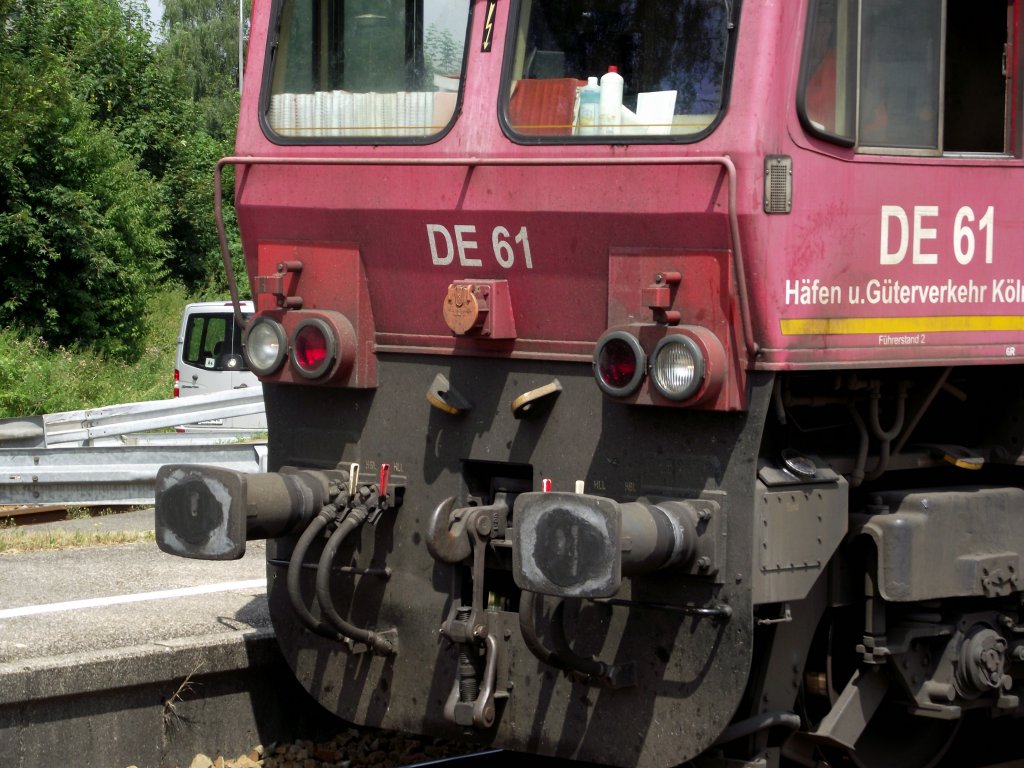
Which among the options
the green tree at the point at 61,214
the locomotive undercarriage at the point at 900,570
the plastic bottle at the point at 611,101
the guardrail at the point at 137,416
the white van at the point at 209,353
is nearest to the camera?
the plastic bottle at the point at 611,101

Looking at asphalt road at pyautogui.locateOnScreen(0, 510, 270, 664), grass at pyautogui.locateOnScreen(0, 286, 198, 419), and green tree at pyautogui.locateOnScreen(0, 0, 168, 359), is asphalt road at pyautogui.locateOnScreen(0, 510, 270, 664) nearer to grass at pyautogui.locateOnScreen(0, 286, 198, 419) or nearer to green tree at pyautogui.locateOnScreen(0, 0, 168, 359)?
grass at pyautogui.locateOnScreen(0, 286, 198, 419)

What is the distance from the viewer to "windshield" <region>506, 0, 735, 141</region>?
4844 mm

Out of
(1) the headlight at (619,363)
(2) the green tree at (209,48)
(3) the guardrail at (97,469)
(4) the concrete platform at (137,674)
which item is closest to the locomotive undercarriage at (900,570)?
(1) the headlight at (619,363)

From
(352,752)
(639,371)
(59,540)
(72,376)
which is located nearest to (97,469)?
(59,540)

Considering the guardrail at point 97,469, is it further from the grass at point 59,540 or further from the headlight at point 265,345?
the headlight at point 265,345

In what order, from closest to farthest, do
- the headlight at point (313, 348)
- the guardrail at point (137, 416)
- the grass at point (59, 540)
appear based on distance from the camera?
the headlight at point (313, 348) → the grass at point (59, 540) → the guardrail at point (137, 416)

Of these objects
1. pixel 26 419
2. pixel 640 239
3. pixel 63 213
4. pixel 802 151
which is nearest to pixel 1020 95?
pixel 802 151

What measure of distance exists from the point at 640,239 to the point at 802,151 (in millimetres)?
582

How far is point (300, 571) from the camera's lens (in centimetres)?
557

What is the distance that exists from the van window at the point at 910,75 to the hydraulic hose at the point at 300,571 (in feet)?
7.27

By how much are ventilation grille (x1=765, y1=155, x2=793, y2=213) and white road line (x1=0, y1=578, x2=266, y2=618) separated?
383cm

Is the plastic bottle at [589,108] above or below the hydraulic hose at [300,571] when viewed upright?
above

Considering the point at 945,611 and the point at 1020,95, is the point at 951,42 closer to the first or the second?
the point at 1020,95

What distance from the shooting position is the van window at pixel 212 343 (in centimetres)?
1995
